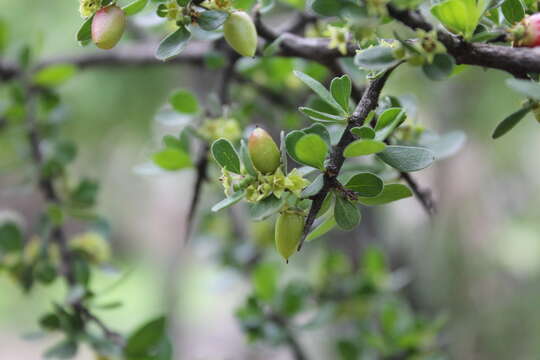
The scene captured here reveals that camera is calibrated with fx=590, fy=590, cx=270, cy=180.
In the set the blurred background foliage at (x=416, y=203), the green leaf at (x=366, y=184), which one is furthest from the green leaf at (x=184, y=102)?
the green leaf at (x=366, y=184)

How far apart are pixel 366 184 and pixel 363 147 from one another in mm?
31

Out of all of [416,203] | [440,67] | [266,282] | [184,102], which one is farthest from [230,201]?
[416,203]

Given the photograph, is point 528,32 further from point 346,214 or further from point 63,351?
point 63,351

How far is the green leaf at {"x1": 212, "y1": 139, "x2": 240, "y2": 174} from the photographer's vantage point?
30cm

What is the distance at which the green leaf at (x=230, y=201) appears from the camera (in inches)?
10.6

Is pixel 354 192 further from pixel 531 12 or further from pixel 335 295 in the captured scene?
pixel 335 295

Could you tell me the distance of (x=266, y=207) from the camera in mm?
284

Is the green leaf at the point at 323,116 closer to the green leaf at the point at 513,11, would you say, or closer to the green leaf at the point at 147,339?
the green leaf at the point at 513,11

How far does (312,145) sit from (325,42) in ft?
0.48

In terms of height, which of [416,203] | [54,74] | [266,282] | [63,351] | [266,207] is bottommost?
[416,203]

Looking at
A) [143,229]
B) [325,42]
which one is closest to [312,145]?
[325,42]

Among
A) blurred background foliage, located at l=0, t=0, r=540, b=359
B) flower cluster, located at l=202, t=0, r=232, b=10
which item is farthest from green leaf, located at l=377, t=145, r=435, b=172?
blurred background foliage, located at l=0, t=0, r=540, b=359

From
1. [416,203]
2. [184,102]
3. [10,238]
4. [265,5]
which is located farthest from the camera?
[416,203]

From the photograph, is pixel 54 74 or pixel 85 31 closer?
pixel 85 31
